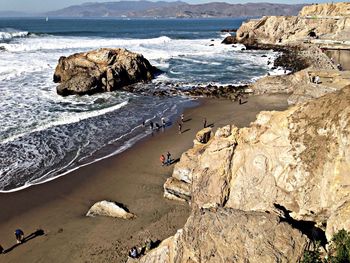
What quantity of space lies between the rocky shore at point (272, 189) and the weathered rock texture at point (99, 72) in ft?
87.5

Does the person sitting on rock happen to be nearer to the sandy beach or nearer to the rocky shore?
the sandy beach

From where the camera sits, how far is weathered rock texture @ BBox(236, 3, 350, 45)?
75562mm

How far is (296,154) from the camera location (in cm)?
1130

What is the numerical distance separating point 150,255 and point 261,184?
4158 millimetres

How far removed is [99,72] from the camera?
1593 inches

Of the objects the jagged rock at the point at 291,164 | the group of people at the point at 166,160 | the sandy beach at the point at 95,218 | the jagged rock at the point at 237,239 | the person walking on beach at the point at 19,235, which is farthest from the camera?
the group of people at the point at 166,160

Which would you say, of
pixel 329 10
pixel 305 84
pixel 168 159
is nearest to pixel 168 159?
pixel 168 159

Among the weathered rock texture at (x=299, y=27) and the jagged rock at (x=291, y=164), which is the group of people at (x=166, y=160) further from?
the weathered rock texture at (x=299, y=27)

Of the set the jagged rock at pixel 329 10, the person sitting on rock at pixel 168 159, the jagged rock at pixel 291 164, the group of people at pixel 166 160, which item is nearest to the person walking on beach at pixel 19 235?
the jagged rock at pixel 291 164

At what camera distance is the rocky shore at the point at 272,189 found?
841 cm

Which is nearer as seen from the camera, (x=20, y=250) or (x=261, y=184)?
(x=261, y=184)

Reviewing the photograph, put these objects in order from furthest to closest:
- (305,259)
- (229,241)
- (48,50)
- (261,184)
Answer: (48,50)
(261,184)
(229,241)
(305,259)

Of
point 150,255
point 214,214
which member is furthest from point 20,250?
point 214,214

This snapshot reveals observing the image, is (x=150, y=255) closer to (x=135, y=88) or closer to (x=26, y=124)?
(x=26, y=124)
